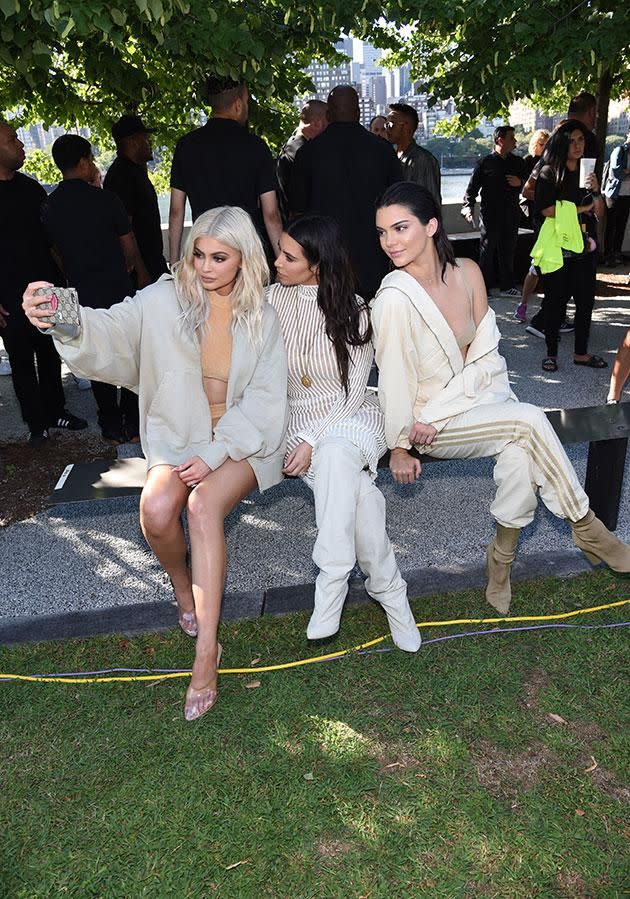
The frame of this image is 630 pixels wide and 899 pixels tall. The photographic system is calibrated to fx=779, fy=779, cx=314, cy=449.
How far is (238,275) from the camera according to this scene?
3.15 metres

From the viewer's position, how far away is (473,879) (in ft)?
7.10

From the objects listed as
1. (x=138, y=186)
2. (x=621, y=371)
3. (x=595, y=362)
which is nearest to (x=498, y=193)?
(x=595, y=362)

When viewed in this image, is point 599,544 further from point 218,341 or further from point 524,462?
point 218,341

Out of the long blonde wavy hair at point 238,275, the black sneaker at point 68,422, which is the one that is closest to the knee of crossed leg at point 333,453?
the long blonde wavy hair at point 238,275

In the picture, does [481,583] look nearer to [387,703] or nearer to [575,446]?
[387,703]

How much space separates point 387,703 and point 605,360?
4.79 meters

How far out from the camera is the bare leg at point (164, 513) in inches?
116

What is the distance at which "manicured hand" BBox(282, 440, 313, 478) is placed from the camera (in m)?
3.17

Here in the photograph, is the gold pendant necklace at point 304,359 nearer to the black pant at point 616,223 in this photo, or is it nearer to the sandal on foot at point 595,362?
the sandal on foot at point 595,362

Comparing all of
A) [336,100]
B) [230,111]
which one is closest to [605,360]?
[336,100]

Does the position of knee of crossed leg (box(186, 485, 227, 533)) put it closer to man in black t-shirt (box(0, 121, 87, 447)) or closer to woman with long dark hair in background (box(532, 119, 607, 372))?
man in black t-shirt (box(0, 121, 87, 447))

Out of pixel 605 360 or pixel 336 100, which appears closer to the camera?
pixel 336 100

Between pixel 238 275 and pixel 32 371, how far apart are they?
2.87 meters

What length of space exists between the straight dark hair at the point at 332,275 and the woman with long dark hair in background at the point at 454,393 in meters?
0.13
